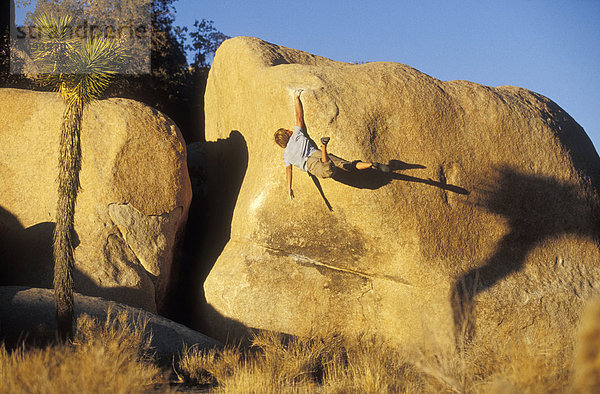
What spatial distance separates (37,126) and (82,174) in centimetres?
129

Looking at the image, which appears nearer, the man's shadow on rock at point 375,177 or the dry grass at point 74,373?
the dry grass at point 74,373

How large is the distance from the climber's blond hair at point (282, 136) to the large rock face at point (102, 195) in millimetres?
2344

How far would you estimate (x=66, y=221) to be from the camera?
635 cm

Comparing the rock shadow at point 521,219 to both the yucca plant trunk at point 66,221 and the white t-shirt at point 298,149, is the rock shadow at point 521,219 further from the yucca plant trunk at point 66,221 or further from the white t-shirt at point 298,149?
the yucca plant trunk at point 66,221

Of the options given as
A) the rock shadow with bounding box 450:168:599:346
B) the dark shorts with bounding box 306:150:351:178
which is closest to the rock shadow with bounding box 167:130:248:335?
the dark shorts with bounding box 306:150:351:178

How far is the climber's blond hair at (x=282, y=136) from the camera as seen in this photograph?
26.2ft

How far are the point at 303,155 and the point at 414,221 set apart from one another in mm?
1889

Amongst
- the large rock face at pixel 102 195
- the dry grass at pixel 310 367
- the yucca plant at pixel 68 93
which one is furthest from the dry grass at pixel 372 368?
the large rock face at pixel 102 195

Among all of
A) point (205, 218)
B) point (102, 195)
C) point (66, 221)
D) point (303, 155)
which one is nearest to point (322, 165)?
point (303, 155)

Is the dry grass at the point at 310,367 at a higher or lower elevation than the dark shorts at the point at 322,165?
lower

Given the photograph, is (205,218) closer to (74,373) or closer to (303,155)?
(303,155)

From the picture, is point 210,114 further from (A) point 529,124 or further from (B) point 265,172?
(A) point 529,124

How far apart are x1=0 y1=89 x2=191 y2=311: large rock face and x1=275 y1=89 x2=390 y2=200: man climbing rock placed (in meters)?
2.44

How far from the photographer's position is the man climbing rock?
7.29 meters
